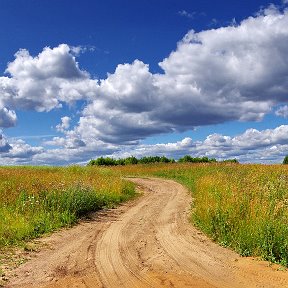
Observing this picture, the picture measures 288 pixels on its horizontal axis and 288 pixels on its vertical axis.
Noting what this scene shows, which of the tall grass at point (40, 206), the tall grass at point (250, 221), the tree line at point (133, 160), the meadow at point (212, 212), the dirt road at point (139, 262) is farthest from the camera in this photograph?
the tree line at point (133, 160)

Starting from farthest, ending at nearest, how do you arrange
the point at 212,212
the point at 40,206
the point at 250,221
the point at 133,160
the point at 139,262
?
the point at 133,160 < the point at 40,206 < the point at 212,212 < the point at 250,221 < the point at 139,262

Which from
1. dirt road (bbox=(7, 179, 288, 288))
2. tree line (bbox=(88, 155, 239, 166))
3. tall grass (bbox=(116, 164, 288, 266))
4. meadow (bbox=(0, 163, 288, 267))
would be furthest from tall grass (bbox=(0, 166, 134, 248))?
tree line (bbox=(88, 155, 239, 166))

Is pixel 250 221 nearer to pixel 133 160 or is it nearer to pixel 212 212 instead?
pixel 212 212

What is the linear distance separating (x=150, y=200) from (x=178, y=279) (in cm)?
1327

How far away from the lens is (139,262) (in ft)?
31.0

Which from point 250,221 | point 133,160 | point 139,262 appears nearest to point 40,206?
point 139,262

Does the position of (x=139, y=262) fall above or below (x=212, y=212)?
below

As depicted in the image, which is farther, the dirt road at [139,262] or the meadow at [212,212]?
the meadow at [212,212]

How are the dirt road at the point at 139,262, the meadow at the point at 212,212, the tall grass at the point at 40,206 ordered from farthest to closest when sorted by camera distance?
the tall grass at the point at 40,206
the meadow at the point at 212,212
the dirt road at the point at 139,262

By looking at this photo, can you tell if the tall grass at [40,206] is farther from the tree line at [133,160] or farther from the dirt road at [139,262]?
the tree line at [133,160]

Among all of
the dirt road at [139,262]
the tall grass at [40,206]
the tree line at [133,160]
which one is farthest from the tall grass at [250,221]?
the tree line at [133,160]

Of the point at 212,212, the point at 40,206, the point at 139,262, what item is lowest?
the point at 139,262

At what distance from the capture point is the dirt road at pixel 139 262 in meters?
8.20

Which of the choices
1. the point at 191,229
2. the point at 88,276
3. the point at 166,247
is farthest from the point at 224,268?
the point at 191,229
